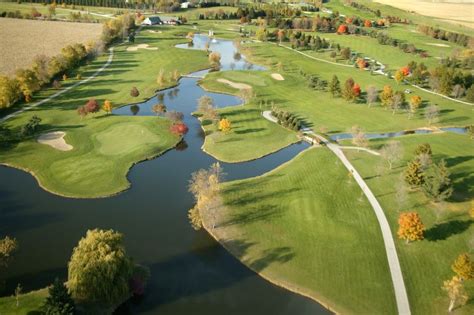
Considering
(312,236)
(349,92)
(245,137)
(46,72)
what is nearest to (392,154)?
(312,236)

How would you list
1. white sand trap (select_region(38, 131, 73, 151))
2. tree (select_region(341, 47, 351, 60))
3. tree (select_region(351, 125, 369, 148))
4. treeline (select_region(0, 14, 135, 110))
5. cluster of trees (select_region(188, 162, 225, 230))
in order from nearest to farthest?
cluster of trees (select_region(188, 162, 225, 230)) < white sand trap (select_region(38, 131, 73, 151)) < tree (select_region(351, 125, 369, 148)) < treeline (select_region(0, 14, 135, 110)) < tree (select_region(341, 47, 351, 60))

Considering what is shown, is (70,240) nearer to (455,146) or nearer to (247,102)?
(247,102)

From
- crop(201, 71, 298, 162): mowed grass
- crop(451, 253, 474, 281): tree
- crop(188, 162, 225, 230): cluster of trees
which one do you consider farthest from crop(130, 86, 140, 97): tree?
crop(451, 253, 474, 281): tree

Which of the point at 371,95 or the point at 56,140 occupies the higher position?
the point at 371,95

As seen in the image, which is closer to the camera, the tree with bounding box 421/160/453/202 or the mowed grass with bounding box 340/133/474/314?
the mowed grass with bounding box 340/133/474/314

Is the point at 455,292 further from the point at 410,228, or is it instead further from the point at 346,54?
the point at 346,54

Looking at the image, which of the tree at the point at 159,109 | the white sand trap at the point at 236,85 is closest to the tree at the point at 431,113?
the white sand trap at the point at 236,85

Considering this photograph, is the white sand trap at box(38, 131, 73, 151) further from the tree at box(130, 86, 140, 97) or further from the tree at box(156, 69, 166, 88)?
the tree at box(156, 69, 166, 88)
